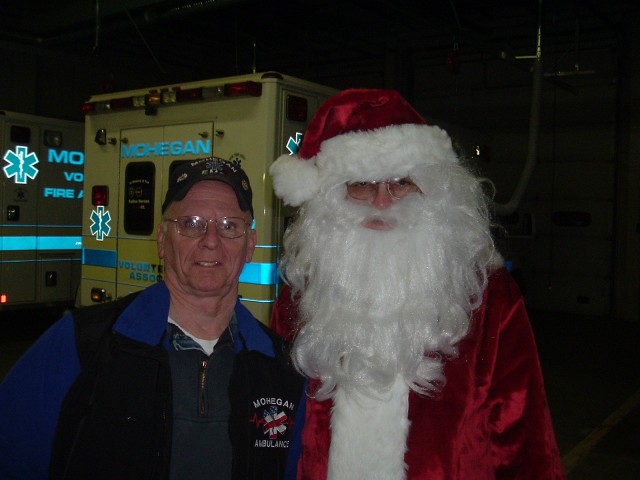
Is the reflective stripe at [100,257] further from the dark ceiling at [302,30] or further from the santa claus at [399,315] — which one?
the santa claus at [399,315]

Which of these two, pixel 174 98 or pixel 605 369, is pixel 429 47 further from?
pixel 174 98

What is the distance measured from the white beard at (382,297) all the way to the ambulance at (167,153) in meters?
2.34

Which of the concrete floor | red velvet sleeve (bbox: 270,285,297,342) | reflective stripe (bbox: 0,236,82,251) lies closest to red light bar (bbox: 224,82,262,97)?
red velvet sleeve (bbox: 270,285,297,342)

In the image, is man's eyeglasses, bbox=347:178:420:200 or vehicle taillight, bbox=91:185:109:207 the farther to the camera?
vehicle taillight, bbox=91:185:109:207

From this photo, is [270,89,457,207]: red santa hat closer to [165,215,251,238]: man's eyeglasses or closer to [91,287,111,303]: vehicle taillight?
[165,215,251,238]: man's eyeglasses

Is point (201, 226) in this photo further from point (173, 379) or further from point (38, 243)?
point (38, 243)

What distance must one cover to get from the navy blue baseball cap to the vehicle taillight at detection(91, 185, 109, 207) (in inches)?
160

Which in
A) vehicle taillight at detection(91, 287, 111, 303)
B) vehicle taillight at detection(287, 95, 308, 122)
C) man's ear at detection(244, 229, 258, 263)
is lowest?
vehicle taillight at detection(91, 287, 111, 303)

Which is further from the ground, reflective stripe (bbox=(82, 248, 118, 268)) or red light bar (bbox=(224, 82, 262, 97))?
red light bar (bbox=(224, 82, 262, 97))

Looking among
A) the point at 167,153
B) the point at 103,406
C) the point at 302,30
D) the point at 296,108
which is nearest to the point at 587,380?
the point at 296,108

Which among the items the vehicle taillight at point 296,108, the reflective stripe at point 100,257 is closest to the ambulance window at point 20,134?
the reflective stripe at point 100,257

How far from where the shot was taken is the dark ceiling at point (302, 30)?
9.26 metres

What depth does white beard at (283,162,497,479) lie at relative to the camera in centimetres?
206

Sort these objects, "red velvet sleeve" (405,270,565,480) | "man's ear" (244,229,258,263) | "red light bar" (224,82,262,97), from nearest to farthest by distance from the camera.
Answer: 1. "red velvet sleeve" (405,270,565,480)
2. "man's ear" (244,229,258,263)
3. "red light bar" (224,82,262,97)
